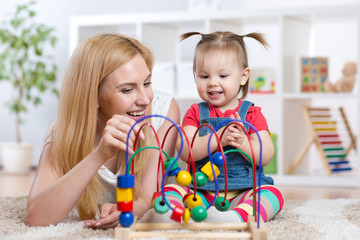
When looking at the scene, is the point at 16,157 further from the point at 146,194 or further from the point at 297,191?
the point at 146,194

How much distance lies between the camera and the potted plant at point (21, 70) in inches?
140

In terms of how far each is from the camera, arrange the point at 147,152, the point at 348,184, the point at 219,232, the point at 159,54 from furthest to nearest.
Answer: the point at 159,54, the point at 348,184, the point at 147,152, the point at 219,232

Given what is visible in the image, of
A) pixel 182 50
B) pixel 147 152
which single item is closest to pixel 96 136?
pixel 147 152

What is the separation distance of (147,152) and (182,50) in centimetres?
220

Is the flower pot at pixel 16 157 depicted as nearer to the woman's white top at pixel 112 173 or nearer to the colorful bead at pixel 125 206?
the woman's white top at pixel 112 173

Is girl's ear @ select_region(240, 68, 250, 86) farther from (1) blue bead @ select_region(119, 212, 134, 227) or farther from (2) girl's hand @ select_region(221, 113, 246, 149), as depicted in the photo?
(1) blue bead @ select_region(119, 212, 134, 227)

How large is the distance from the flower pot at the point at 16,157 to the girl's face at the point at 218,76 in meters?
2.44

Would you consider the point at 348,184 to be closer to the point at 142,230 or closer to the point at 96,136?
the point at 96,136

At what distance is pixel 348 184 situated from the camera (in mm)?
2893

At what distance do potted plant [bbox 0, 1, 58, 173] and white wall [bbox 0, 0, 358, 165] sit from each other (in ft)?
0.39

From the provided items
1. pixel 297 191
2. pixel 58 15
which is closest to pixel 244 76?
pixel 297 191

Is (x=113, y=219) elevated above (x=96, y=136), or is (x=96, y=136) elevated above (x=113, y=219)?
(x=96, y=136)

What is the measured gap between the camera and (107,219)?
123 cm

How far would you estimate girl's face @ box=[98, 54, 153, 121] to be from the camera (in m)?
1.30
